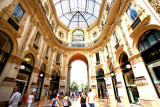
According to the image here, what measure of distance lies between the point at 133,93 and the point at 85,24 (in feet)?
69.7

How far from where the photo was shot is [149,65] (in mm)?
5355

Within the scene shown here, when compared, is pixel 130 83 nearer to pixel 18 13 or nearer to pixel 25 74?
pixel 25 74

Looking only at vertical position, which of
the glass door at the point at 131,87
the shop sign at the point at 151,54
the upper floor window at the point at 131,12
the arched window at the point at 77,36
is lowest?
the glass door at the point at 131,87

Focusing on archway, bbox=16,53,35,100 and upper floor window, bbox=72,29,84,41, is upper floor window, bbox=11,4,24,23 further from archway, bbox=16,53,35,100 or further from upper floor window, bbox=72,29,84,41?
upper floor window, bbox=72,29,84,41

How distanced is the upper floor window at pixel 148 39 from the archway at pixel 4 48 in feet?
35.8

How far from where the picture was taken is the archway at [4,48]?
5384mm

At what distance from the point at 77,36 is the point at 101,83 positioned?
46.0 feet

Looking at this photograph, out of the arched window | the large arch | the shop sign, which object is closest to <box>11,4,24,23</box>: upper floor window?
the large arch

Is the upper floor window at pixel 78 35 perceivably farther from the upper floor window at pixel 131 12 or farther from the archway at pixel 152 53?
the archway at pixel 152 53

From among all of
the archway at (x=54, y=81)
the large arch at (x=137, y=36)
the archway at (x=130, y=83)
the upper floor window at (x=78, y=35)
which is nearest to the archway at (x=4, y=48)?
the archway at (x=54, y=81)

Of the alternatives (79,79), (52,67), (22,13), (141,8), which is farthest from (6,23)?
(79,79)

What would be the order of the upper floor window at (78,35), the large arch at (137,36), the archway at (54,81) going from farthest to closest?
the upper floor window at (78,35) → the archway at (54,81) → the large arch at (137,36)

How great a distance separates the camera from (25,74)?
304 inches

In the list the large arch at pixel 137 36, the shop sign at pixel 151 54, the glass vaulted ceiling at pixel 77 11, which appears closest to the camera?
the shop sign at pixel 151 54
